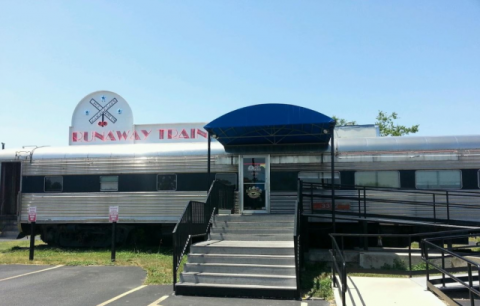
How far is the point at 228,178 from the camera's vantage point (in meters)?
11.8

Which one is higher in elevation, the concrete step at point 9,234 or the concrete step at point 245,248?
the concrete step at point 245,248

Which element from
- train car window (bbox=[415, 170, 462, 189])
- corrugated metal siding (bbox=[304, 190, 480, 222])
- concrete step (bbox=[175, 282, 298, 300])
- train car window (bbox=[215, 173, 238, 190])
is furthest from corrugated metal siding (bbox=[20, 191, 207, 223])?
train car window (bbox=[415, 170, 462, 189])

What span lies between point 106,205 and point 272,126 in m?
5.83

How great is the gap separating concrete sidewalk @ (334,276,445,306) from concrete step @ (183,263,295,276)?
3.22ft

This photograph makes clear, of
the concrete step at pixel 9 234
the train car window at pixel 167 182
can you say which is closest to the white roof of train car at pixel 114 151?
the train car window at pixel 167 182

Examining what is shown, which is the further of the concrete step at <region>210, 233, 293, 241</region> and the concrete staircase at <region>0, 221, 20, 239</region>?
the concrete staircase at <region>0, 221, 20, 239</region>

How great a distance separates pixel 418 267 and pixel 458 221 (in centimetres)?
188

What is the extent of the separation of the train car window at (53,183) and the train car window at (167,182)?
10.8ft

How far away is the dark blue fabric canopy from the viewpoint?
9.26 meters

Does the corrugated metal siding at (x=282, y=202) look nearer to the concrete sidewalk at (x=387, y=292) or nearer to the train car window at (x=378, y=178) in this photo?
the train car window at (x=378, y=178)

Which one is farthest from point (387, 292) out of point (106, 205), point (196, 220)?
point (106, 205)

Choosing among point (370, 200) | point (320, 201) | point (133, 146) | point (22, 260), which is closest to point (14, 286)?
point (22, 260)

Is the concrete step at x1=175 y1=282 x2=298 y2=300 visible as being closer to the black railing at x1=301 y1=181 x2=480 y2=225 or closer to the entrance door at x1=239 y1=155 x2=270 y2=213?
the black railing at x1=301 y1=181 x2=480 y2=225

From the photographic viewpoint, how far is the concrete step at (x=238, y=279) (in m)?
7.16
